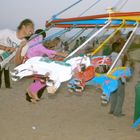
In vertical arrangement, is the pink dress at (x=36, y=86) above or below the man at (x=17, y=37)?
below

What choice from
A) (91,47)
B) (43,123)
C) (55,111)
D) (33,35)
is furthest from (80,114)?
(33,35)

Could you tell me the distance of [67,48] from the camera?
4.68m

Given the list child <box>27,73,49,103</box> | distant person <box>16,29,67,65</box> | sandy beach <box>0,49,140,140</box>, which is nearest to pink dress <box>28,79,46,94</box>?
child <box>27,73,49,103</box>

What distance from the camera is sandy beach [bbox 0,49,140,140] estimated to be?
624cm

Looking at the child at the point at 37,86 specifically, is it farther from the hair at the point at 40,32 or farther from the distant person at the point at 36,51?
the hair at the point at 40,32

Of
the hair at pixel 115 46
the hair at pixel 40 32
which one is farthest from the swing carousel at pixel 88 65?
the hair at pixel 115 46

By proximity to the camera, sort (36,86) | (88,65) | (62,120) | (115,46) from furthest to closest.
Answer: (62,120), (115,46), (36,86), (88,65)

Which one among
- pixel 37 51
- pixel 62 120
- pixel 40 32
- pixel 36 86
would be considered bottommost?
pixel 62 120

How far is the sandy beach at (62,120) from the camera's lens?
20.5 ft

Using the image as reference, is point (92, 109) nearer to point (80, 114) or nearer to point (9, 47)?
point (80, 114)

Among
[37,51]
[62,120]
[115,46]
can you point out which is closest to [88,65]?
[37,51]

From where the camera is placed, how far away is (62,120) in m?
7.25

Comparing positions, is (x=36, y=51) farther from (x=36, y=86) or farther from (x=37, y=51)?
(x=36, y=86)

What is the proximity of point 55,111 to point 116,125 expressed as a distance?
159 centimetres
